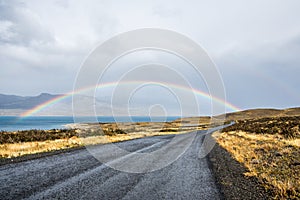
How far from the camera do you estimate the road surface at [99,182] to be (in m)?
6.85

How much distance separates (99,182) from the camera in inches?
323

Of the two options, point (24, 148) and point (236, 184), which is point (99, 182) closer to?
point (236, 184)

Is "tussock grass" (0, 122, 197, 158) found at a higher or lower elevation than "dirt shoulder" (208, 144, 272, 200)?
lower

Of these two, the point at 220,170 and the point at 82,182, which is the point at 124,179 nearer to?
the point at 82,182

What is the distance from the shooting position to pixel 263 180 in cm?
892

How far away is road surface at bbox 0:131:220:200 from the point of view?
270 inches

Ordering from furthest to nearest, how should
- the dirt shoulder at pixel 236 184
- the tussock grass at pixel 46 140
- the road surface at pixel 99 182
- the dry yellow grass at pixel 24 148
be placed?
the tussock grass at pixel 46 140, the dry yellow grass at pixel 24 148, the dirt shoulder at pixel 236 184, the road surface at pixel 99 182

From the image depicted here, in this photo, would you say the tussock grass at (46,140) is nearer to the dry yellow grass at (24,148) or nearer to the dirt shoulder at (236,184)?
the dry yellow grass at (24,148)

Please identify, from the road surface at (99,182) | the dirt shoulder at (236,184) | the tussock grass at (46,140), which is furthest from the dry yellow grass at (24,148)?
the dirt shoulder at (236,184)

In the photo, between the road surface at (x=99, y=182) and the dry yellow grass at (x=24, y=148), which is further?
the dry yellow grass at (x=24, y=148)

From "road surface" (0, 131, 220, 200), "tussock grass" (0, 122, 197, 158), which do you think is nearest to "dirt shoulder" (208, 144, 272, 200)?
"road surface" (0, 131, 220, 200)

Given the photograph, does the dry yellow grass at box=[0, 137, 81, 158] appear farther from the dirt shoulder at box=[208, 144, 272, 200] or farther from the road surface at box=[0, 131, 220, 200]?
the dirt shoulder at box=[208, 144, 272, 200]

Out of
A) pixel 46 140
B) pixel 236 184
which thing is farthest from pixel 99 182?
pixel 46 140

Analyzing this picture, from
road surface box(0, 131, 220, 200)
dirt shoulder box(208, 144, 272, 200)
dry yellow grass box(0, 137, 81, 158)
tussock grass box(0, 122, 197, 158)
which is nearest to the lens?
road surface box(0, 131, 220, 200)
